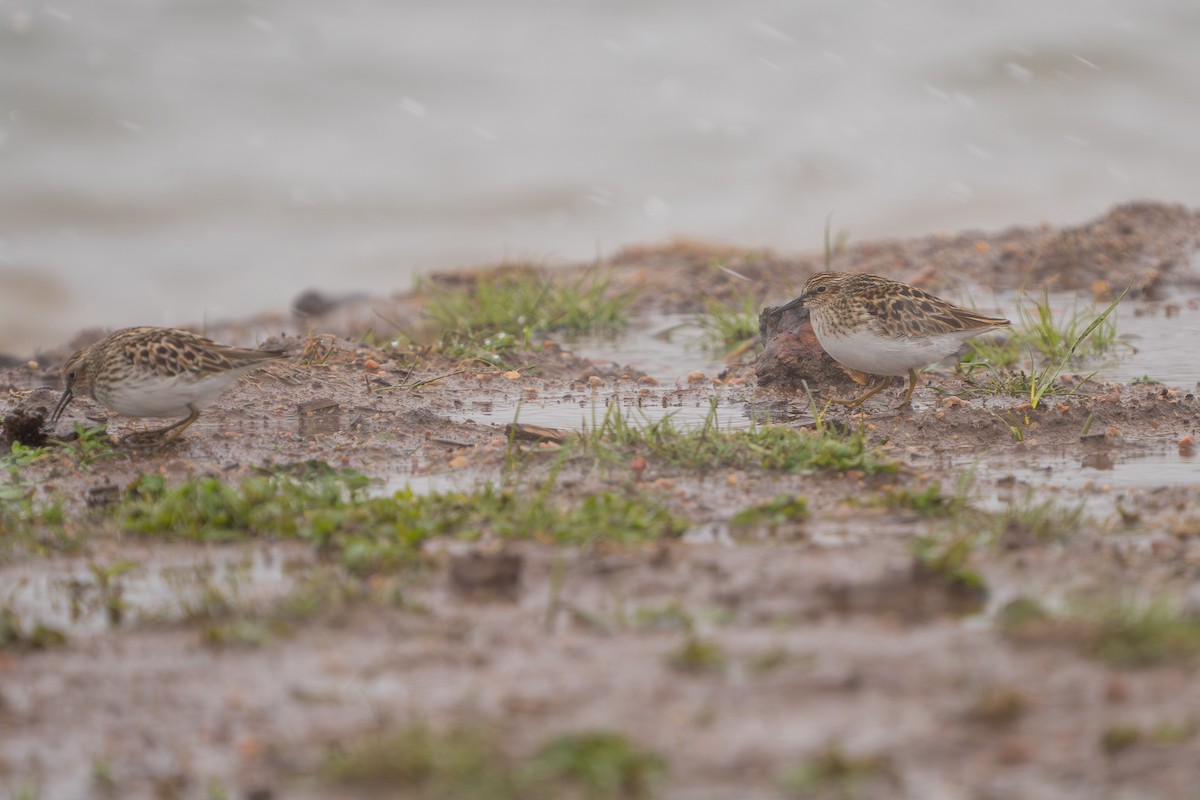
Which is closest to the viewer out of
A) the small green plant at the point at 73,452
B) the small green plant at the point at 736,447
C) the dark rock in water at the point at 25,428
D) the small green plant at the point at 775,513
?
the small green plant at the point at 775,513

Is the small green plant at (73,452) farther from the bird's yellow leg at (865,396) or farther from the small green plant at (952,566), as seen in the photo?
the small green plant at (952,566)

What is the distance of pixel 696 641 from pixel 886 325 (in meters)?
4.40

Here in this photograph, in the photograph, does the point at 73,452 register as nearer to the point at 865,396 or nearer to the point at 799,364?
the point at 799,364

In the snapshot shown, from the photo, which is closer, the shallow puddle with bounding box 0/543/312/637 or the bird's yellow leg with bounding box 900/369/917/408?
the shallow puddle with bounding box 0/543/312/637

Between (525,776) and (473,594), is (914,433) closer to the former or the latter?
(473,594)

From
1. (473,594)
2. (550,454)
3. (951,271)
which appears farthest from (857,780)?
(951,271)

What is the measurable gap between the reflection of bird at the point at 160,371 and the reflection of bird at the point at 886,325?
3.65m

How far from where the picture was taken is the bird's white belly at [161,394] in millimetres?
7824

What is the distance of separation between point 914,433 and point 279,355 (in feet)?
13.3

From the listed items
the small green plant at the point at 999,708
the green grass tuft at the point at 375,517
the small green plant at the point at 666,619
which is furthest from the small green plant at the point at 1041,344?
the small green plant at the point at 999,708

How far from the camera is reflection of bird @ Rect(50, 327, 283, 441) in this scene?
785 cm

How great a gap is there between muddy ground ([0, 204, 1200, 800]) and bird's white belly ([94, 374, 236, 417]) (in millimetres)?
318

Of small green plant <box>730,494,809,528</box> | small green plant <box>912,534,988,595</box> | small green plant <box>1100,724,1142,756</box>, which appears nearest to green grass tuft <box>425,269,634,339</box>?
small green plant <box>730,494,809,528</box>

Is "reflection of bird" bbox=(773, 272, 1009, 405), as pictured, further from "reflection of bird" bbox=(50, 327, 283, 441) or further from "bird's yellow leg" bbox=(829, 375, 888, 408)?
"reflection of bird" bbox=(50, 327, 283, 441)
